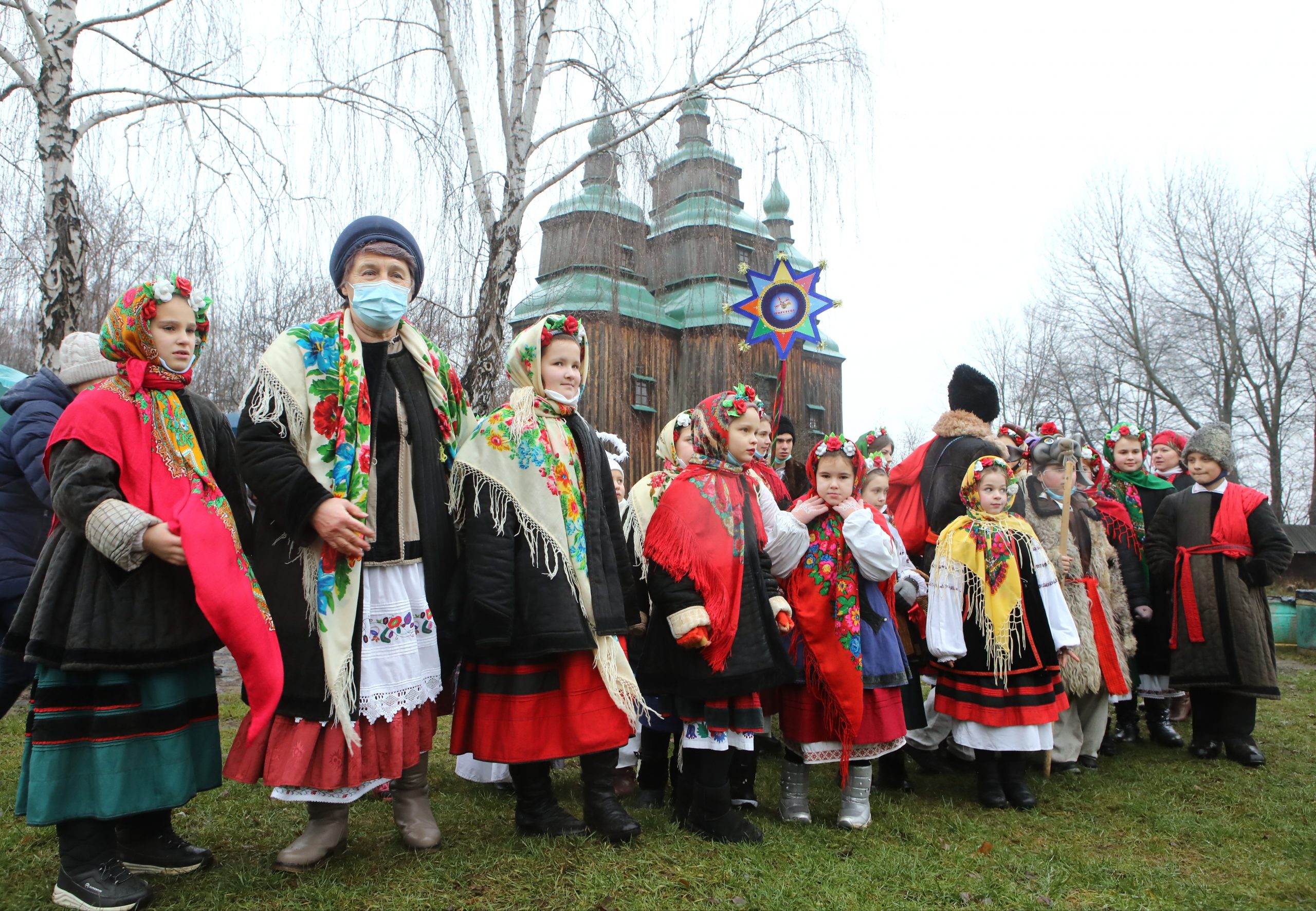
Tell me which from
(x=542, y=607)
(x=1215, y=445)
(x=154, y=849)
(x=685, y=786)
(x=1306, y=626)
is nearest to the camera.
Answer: (x=154, y=849)

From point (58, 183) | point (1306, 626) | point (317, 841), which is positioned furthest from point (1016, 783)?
point (1306, 626)

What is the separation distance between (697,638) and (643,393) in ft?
80.8

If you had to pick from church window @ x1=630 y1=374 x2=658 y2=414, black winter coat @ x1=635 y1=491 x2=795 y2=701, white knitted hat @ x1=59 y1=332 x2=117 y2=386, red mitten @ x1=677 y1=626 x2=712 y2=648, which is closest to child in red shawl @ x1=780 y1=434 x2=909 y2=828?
black winter coat @ x1=635 y1=491 x2=795 y2=701

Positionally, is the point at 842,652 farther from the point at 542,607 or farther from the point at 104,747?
the point at 104,747

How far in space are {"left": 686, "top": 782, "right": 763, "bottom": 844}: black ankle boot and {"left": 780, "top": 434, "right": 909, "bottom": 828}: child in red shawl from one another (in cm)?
46

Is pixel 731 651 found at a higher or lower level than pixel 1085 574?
lower

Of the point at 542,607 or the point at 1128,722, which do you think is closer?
the point at 542,607

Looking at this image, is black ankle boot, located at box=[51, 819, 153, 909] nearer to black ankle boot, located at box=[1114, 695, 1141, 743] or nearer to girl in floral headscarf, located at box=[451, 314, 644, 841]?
girl in floral headscarf, located at box=[451, 314, 644, 841]

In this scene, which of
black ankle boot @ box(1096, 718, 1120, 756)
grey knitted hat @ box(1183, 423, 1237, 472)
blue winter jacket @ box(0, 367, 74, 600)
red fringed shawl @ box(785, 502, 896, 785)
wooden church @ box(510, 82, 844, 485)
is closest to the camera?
red fringed shawl @ box(785, 502, 896, 785)

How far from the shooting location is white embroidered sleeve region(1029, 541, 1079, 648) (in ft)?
14.3

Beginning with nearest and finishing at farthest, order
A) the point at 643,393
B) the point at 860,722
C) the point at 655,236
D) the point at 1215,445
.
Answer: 1. the point at 860,722
2. the point at 1215,445
3. the point at 655,236
4. the point at 643,393

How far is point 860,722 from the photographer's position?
3725 millimetres

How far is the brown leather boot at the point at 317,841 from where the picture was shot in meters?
2.90

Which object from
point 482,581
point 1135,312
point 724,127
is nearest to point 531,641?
point 482,581
